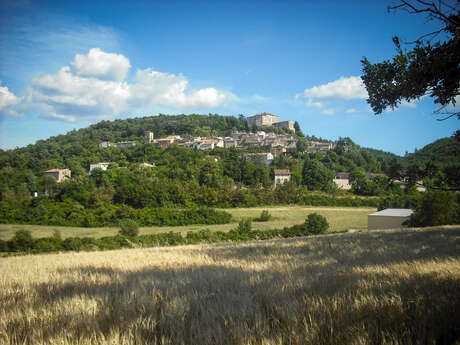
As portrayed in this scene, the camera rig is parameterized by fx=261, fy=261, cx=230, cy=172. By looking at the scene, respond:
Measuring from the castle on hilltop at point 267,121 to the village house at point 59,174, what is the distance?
399ft

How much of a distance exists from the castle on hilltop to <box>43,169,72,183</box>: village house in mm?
121709

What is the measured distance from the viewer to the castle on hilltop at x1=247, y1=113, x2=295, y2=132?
6759 inches

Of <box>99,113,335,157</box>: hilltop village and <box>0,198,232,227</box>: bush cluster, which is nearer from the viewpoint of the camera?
<box>0,198,232,227</box>: bush cluster

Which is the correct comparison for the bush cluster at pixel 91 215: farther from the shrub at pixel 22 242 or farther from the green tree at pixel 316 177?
the green tree at pixel 316 177

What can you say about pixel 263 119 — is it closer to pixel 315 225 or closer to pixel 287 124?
pixel 287 124

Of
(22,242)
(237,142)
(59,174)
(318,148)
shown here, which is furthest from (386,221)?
(237,142)

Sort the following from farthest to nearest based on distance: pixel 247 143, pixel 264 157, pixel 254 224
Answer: pixel 247 143 → pixel 264 157 → pixel 254 224

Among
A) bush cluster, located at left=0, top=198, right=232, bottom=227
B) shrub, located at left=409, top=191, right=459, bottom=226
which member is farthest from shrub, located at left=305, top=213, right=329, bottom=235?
bush cluster, located at left=0, top=198, right=232, bottom=227

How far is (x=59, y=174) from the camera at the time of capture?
6669cm

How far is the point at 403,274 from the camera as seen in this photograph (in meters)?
2.95

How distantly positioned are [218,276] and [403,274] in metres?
2.11

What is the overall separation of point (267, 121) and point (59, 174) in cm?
13695

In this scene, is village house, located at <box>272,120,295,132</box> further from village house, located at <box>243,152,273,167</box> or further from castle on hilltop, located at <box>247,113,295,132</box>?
village house, located at <box>243,152,273,167</box>

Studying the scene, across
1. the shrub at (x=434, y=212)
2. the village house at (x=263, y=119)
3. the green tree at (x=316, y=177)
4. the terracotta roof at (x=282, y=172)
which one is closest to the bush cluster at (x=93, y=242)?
the shrub at (x=434, y=212)
